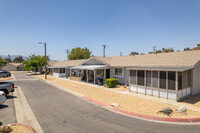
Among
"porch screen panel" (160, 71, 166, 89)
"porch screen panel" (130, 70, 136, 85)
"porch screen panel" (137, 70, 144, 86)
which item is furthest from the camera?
"porch screen panel" (130, 70, 136, 85)

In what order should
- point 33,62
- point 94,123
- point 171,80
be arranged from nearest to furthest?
1. point 94,123
2. point 171,80
3. point 33,62

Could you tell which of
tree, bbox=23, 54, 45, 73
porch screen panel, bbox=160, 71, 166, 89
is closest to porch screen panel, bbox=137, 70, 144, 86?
porch screen panel, bbox=160, 71, 166, 89

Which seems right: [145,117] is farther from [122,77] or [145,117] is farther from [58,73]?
[58,73]

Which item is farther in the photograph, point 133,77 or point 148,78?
point 133,77

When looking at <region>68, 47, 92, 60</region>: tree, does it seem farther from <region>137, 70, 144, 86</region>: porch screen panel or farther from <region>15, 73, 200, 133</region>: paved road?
<region>15, 73, 200, 133</region>: paved road

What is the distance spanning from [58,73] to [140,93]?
2476 centimetres

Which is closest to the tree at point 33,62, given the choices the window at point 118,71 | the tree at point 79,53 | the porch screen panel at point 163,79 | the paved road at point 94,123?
the tree at point 79,53

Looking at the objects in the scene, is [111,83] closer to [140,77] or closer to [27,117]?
[140,77]

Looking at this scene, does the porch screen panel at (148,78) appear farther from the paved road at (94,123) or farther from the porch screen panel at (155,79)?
the paved road at (94,123)

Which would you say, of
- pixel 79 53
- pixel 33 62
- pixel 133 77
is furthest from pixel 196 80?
pixel 79 53

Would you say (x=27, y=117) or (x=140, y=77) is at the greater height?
Answer: (x=140, y=77)

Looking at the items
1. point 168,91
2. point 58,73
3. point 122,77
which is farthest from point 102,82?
point 58,73

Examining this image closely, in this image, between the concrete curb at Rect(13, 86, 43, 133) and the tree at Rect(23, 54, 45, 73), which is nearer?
the concrete curb at Rect(13, 86, 43, 133)

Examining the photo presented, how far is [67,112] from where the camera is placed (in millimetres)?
8023
